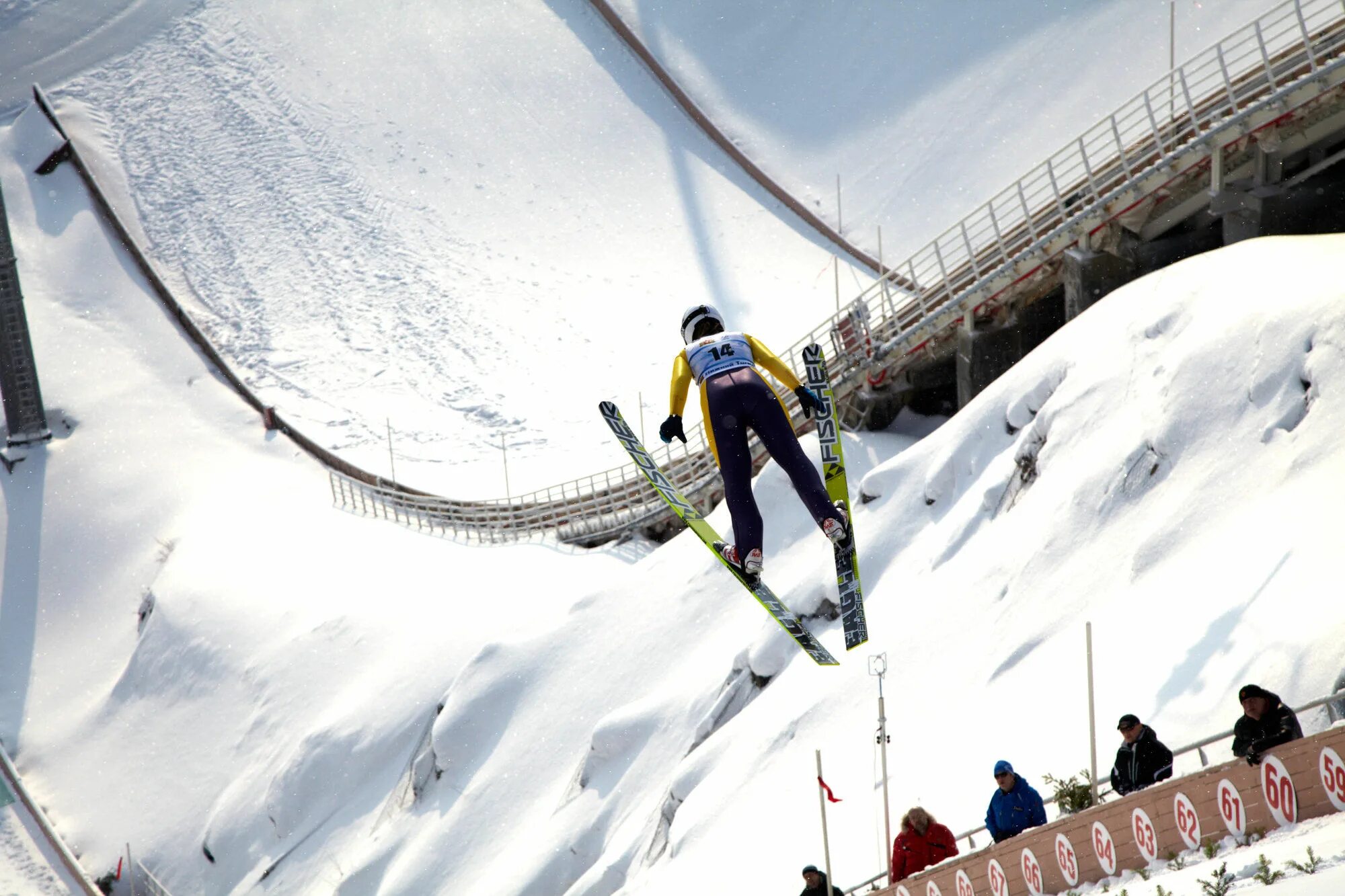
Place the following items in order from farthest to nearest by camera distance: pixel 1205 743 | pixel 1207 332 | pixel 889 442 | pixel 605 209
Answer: pixel 605 209 < pixel 889 442 < pixel 1207 332 < pixel 1205 743

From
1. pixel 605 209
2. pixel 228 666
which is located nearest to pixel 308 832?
pixel 228 666

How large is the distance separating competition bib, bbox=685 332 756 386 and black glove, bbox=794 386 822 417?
15.6 inches

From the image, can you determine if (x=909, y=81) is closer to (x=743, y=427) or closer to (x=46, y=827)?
(x=46, y=827)

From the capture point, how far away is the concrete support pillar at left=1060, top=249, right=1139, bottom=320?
17656 mm

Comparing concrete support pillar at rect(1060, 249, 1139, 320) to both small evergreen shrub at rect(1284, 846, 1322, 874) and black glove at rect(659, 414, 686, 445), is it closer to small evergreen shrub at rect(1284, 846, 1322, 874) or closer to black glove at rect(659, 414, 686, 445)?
black glove at rect(659, 414, 686, 445)

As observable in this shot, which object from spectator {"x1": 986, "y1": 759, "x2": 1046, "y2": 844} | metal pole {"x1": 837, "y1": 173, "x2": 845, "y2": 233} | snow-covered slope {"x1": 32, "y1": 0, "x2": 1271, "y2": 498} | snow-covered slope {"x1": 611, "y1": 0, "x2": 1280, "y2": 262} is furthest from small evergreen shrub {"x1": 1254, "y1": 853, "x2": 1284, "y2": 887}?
metal pole {"x1": 837, "y1": 173, "x2": 845, "y2": 233}

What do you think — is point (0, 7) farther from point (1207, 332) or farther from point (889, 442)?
point (1207, 332)

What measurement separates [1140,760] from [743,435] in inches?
134

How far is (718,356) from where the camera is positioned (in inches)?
418

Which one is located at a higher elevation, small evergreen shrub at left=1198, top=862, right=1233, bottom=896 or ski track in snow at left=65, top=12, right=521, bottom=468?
ski track in snow at left=65, top=12, right=521, bottom=468

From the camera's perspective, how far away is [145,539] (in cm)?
2873

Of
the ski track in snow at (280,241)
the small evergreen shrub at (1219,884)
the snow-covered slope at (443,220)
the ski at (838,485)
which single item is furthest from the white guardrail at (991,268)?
the small evergreen shrub at (1219,884)

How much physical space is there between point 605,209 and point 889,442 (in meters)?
16.1

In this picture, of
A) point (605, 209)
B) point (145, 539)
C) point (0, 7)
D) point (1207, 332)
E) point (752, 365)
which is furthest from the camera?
point (0, 7)
